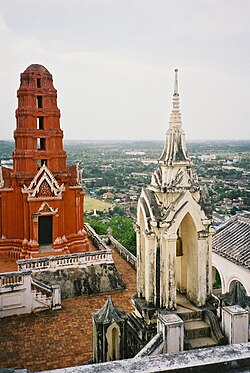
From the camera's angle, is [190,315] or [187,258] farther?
[187,258]

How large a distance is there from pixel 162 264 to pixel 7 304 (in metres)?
9.04

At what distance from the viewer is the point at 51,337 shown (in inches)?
518

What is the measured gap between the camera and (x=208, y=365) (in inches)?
207

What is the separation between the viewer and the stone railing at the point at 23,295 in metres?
15.0

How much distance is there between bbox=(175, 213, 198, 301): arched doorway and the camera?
28.9 feet

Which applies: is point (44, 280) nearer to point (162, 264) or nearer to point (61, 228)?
point (61, 228)

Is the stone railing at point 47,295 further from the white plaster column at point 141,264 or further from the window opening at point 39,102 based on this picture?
the window opening at point 39,102

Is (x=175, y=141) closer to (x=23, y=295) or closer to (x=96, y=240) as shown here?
(x=23, y=295)

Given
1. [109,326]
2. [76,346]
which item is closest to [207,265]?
[109,326]

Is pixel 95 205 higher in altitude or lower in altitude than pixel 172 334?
lower

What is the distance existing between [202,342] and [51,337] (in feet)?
22.5

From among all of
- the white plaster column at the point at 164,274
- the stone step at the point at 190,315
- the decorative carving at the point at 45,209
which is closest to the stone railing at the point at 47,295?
the decorative carving at the point at 45,209

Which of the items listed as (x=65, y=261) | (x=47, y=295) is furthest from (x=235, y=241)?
(x=47, y=295)

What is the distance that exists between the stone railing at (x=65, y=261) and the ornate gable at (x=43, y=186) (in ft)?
12.3
